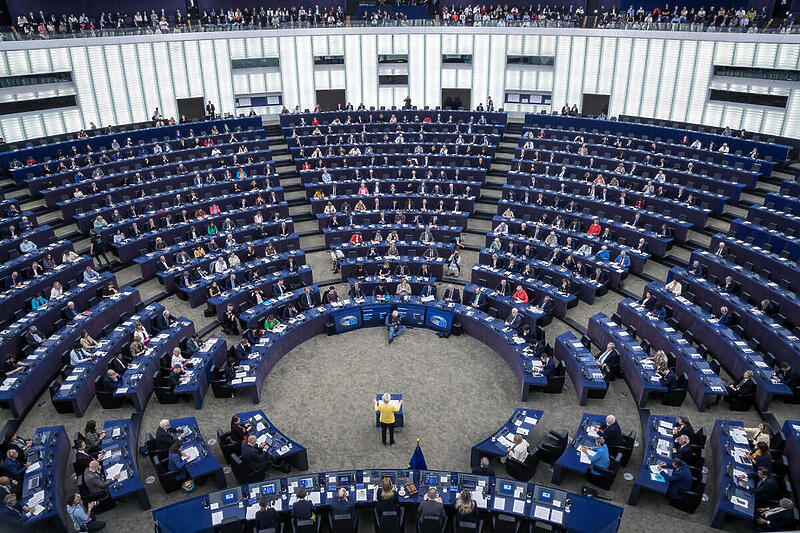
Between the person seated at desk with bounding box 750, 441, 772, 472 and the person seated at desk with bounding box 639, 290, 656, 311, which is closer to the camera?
the person seated at desk with bounding box 750, 441, 772, 472

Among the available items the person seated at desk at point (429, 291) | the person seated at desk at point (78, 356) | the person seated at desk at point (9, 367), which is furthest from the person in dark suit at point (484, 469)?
the person seated at desk at point (9, 367)

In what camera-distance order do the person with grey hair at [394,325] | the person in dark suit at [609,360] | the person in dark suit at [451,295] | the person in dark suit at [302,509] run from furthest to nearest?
1. the person in dark suit at [451,295]
2. the person with grey hair at [394,325]
3. the person in dark suit at [609,360]
4. the person in dark suit at [302,509]

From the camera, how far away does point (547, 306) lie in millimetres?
18672

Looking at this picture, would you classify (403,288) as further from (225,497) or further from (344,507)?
(225,497)

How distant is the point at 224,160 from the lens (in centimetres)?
2903

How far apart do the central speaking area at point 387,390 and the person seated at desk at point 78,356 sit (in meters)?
4.89

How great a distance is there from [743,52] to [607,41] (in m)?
7.28

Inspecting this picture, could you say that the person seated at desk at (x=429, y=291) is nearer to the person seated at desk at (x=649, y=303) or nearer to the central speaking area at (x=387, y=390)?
the central speaking area at (x=387, y=390)

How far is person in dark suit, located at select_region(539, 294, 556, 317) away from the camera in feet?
60.9

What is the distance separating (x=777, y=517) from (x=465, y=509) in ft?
17.9

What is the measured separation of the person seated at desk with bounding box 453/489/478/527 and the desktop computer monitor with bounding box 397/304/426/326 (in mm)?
8706

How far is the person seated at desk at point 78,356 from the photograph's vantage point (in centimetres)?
1548

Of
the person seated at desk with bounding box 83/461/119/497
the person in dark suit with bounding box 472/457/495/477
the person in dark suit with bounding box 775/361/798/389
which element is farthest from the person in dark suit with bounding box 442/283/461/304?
the person seated at desk with bounding box 83/461/119/497

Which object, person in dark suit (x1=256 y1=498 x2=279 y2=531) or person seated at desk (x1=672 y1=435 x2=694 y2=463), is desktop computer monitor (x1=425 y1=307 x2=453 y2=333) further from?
person in dark suit (x1=256 y1=498 x2=279 y2=531)
